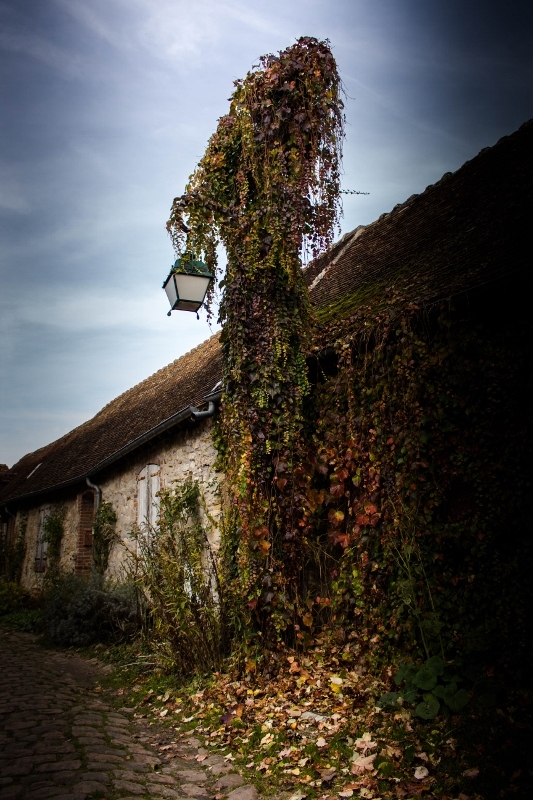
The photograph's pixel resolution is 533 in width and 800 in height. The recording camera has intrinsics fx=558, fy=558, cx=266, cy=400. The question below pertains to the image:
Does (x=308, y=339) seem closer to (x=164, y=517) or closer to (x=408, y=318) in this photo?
(x=408, y=318)

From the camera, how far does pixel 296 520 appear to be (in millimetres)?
5438

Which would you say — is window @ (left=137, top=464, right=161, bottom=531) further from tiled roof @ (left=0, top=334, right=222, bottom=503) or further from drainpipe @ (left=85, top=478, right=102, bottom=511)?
drainpipe @ (left=85, top=478, right=102, bottom=511)

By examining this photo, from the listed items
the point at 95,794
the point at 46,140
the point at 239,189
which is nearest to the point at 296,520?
the point at 95,794

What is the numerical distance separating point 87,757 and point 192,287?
14.7 ft

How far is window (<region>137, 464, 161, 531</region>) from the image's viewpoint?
368 inches

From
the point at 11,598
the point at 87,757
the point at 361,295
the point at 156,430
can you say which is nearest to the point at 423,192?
the point at 361,295

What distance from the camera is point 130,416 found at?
1380 centimetres

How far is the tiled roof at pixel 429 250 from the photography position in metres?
5.40

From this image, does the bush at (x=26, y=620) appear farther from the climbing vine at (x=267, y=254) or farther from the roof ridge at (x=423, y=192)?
the roof ridge at (x=423, y=192)

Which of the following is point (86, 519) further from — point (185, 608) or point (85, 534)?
point (185, 608)

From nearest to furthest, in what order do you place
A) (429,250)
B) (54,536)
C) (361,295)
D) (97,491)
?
(429,250), (361,295), (97,491), (54,536)

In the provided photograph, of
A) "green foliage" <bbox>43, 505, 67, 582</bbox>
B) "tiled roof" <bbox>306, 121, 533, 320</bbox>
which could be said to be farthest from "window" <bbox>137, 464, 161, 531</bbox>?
"green foliage" <bbox>43, 505, 67, 582</bbox>

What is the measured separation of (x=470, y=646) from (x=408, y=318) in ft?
8.94

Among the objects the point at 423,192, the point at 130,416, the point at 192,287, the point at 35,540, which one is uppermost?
the point at 423,192
